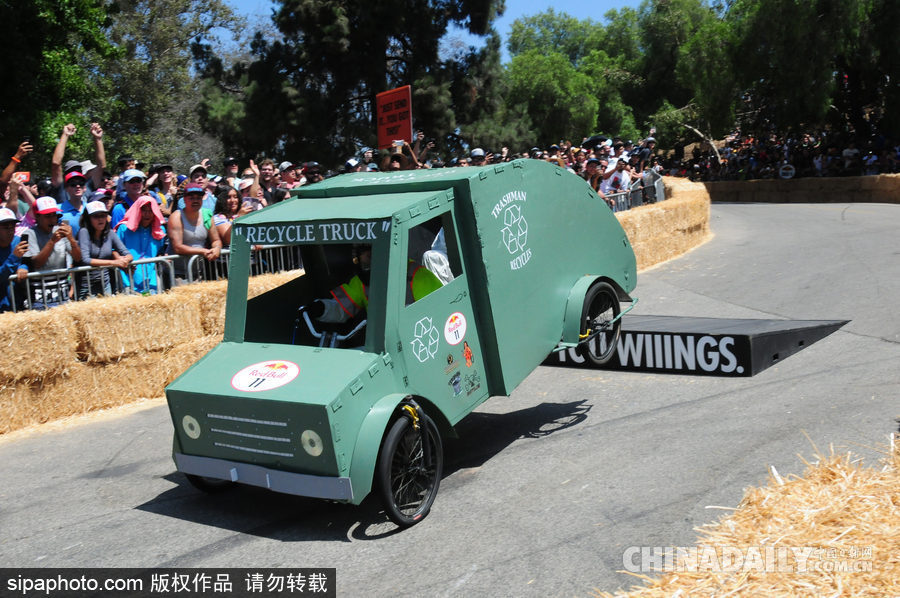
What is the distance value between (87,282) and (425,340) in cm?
505

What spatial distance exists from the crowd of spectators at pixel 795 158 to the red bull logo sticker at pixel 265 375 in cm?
3126

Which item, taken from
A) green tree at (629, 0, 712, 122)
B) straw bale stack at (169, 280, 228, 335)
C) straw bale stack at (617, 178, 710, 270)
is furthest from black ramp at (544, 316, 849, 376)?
green tree at (629, 0, 712, 122)

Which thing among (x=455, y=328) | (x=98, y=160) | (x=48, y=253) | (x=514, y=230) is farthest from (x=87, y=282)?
(x=514, y=230)

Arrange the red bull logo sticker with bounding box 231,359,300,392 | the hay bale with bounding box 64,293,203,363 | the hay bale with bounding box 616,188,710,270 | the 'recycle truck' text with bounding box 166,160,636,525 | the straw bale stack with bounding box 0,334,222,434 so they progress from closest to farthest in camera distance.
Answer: the 'recycle truck' text with bounding box 166,160,636,525 < the red bull logo sticker with bounding box 231,359,300,392 < the straw bale stack with bounding box 0,334,222,434 < the hay bale with bounding box 64,293,203,363 < the hay bale with bounding box 616,188,710,270

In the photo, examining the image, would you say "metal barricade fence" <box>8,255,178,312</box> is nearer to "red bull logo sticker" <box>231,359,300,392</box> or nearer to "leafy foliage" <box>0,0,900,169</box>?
"red bull logo sticker" <box>231,359,300,392</box>

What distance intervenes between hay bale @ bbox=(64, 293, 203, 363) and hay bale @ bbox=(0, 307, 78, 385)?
144 millimetres

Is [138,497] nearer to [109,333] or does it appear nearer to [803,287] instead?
[109,333]

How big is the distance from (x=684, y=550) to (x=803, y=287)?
9.59m

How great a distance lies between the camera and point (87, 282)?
9.16 m

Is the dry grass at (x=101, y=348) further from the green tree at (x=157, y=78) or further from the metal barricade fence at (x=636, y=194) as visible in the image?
the green tree at (x=157, y=78)

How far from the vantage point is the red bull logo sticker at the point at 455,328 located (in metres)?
6.18

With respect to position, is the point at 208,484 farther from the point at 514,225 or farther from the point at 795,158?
the point at 795,158

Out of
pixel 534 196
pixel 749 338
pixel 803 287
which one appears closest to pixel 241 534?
pixel 534 196

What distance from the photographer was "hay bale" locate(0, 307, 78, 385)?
26.4ft
